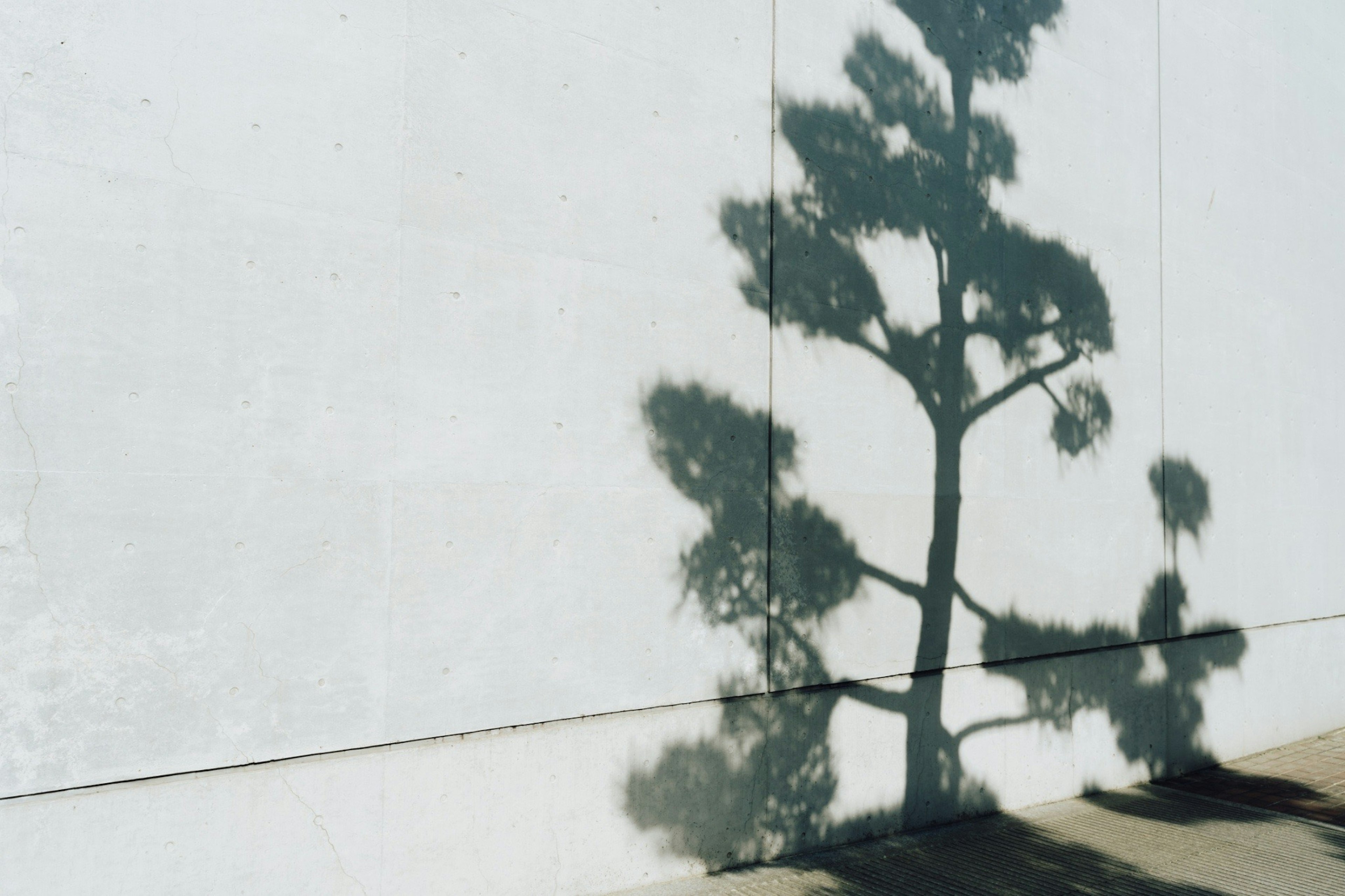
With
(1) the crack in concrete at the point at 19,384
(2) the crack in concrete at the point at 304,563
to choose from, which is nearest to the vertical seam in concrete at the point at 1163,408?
(2) the crack in concrete at the point at 304,563

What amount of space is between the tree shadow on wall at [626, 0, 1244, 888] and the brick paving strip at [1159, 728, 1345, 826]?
1.48 ft

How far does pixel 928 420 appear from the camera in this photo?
687 cm

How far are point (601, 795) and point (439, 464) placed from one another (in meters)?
1.96

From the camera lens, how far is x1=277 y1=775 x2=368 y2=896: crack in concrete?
13.7 ft

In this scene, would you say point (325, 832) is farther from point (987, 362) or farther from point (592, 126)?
point (987, 362)

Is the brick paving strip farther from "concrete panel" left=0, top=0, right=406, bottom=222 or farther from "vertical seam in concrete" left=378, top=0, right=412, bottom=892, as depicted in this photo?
"concrete panel" left=0, top=0, right=406, bottom=222

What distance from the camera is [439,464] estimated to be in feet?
15.3

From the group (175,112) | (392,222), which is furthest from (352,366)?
(175,112)

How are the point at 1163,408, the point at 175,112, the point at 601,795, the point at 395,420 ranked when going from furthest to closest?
the point at 1163,408 < the point at 601,795 < the point at 395,420 < the point at 175,112

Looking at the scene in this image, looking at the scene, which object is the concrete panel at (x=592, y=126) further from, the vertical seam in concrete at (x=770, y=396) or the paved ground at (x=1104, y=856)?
the paved ground at (x=1104, y=856)

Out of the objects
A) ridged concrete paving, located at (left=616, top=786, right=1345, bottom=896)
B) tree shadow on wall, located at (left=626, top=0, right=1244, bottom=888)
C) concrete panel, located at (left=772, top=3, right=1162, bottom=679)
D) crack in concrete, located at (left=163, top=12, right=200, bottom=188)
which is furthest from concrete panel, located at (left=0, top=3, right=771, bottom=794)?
ridged concrete paving, located at (left=616, top=786, right=1345, bottom=896)

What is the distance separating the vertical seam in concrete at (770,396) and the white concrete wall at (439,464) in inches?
2.0

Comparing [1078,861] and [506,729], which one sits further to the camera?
[1078,861]

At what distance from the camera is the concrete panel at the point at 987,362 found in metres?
6.23
